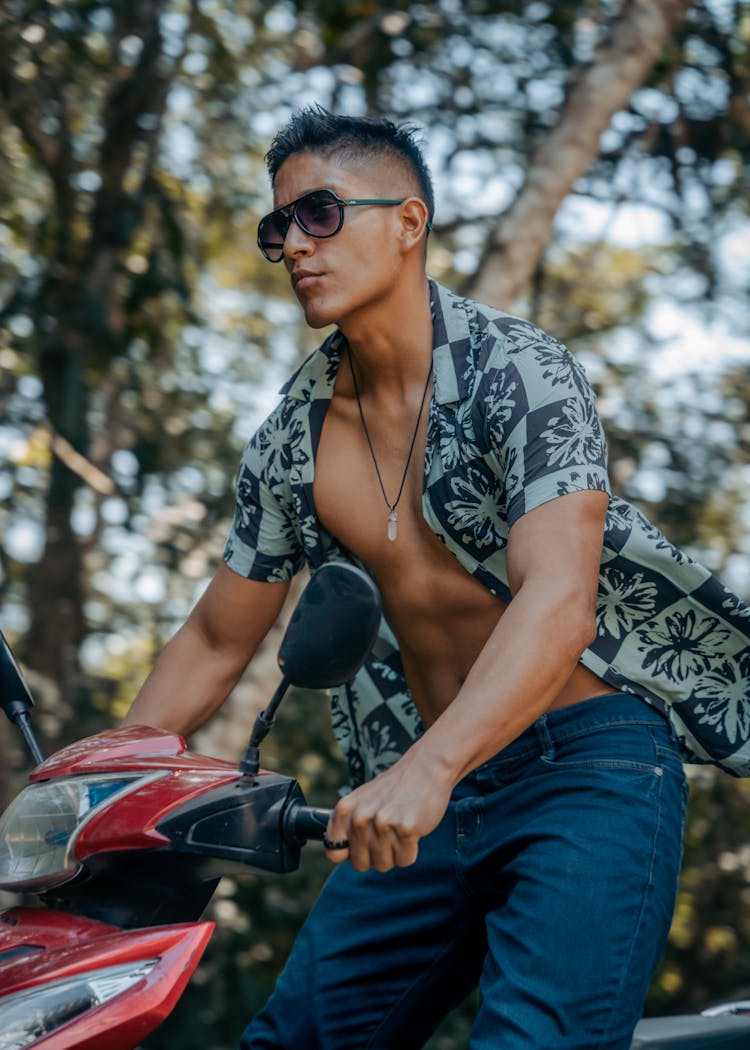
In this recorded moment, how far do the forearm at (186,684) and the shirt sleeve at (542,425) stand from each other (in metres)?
0.77

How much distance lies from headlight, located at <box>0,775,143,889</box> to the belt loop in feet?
2.51

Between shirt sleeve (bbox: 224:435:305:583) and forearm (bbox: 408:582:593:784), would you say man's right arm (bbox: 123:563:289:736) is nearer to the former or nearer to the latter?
shirt sleeve (bbox: 224:435:305:583)

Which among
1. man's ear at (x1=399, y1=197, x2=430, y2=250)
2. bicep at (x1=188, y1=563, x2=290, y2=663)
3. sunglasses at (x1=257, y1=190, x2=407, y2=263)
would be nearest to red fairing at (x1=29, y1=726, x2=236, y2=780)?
bicep at (x1=188, y1=563, x2=290, y2=663)

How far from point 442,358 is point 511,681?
0.81m

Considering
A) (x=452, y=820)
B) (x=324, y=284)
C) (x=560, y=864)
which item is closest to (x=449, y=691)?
A: (x=452, y=820)

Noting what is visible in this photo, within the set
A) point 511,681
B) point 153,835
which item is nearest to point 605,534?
point 511,681

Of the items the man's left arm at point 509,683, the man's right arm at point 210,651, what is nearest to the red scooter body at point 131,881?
the man's left arm at point 509,683

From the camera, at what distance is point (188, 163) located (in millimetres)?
7367

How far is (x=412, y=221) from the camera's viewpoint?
2545 mm

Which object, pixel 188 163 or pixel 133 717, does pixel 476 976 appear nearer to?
pixel 133 717

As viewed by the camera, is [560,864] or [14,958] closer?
[14,958]

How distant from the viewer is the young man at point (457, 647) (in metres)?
1.92

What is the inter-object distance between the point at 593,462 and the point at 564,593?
273 mm

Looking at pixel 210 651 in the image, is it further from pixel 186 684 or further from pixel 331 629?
pixel 331 629
